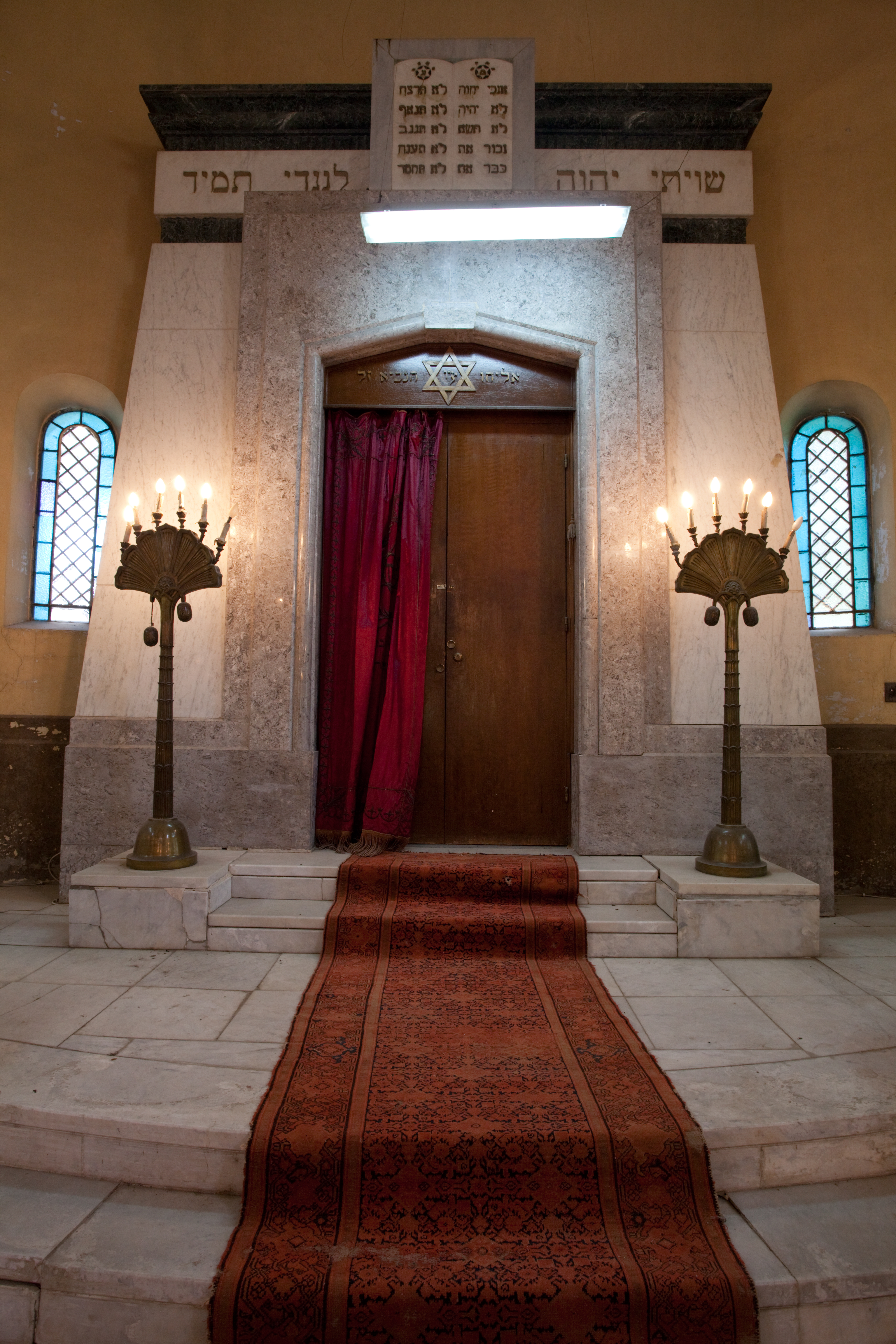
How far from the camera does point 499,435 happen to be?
521 cm

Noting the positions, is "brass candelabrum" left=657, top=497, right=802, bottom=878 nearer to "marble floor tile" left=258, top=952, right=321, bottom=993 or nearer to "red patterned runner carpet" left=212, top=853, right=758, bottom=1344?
"red patterned runner carpet" left=212, top=853, right=758, bottom=1344

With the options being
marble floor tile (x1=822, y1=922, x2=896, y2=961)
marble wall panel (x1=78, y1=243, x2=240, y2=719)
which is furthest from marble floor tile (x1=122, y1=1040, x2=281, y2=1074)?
marble wall panel (x1=78, y1=243, x2=240, y2=719)

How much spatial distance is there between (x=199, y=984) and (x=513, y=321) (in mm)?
4021

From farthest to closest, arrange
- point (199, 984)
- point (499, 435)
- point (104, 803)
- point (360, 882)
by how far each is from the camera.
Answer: point (499, 435)
point (104, 803)
point (360, 882)
point (199, 984)

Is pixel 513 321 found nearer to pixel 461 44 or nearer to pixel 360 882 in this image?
pixel 461 44

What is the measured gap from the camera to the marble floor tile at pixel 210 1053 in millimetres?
2734

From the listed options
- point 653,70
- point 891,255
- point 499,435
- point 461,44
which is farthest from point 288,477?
point 891,255

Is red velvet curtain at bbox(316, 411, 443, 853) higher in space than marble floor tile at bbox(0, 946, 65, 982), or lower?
higher

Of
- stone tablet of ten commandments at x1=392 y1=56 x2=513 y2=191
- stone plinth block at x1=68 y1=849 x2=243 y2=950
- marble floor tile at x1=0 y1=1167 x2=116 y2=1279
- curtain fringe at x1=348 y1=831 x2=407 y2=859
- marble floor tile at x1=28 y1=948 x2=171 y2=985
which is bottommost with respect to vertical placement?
marble floor tile at x1=0 y1=1167 x2=116 y2=1279

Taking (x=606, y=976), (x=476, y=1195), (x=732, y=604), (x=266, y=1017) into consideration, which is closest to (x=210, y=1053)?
(x=266, y=1017)

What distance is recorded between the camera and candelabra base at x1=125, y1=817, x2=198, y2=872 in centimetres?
412

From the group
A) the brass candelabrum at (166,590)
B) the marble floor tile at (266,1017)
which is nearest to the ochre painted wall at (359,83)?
the brass candelabrum at (166,590)

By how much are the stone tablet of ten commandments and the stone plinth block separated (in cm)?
413

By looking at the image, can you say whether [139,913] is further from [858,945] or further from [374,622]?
[858,945]
